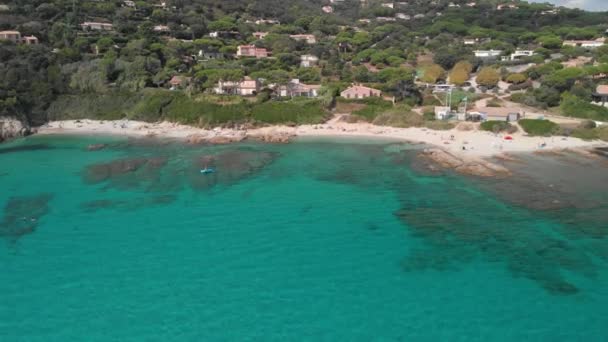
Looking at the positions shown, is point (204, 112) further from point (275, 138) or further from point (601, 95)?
point (601, 95)

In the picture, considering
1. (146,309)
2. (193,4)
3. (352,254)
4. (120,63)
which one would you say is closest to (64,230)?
(146,309)

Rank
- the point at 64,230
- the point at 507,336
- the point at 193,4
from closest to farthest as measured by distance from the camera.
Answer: the point at 507,336, the point at 64,230, the point at 193,4

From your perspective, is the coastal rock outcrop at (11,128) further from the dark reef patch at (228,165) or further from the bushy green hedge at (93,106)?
the dark reef patch at (228,165)

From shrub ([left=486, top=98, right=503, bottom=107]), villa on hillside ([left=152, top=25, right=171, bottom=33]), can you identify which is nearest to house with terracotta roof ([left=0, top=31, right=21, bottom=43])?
villa on hillside ([left=152, top=25, right=171, bottom=33])

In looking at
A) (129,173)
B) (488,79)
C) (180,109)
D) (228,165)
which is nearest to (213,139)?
(228,165)

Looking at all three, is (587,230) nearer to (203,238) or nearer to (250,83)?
(203,238)

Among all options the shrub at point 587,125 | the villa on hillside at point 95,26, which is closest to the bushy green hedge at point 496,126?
the shrub at point 587,125

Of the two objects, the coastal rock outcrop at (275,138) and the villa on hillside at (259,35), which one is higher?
the villa on hillside at (259,35)
